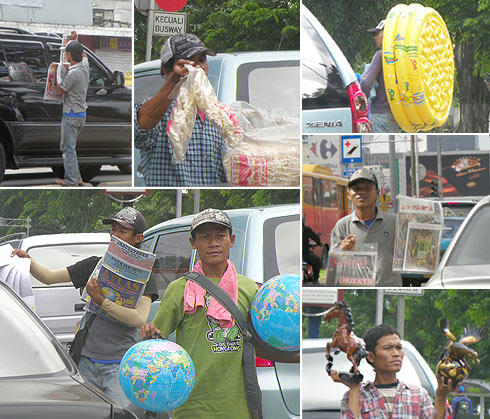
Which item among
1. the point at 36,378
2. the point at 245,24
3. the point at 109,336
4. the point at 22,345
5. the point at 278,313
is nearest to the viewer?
the point at 36,378

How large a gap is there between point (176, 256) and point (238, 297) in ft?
1.47

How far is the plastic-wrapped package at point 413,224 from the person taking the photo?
149 inches

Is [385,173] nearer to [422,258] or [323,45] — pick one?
[422,258]

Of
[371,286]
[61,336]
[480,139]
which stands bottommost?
[61,336]

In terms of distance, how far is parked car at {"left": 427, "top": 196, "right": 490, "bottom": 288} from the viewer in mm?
3771

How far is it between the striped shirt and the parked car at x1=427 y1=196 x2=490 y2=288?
1.71 feet

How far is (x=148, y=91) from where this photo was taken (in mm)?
3951

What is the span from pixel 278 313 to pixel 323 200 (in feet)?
2.08

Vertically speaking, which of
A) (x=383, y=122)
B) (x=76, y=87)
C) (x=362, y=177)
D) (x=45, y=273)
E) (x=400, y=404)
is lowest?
(x=400, y=404)

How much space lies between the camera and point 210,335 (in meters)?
3.62

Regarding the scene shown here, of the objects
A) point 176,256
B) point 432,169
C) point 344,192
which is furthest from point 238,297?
point 432,169

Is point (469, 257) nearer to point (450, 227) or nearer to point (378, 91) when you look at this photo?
point (450, 227)

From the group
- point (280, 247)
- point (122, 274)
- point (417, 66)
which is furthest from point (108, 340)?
point (417, 66)

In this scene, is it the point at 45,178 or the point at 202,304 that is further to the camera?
the point at 45,178
